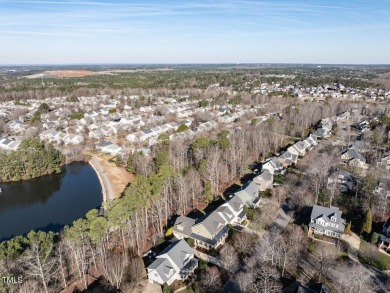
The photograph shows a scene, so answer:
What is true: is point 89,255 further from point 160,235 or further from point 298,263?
point 298,263

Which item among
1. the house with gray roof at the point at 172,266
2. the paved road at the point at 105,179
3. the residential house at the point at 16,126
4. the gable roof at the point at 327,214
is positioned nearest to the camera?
the house with gray roof at the point at 172,266

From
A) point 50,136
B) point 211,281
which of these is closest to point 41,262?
point 211,281

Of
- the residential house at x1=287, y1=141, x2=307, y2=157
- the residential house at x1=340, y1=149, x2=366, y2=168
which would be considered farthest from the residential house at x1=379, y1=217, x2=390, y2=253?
the residential house at x1=287, y1=141, x2=307, y2=157

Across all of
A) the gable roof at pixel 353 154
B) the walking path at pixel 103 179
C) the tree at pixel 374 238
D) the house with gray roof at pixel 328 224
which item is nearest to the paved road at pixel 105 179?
the walking path at pixel 103 179

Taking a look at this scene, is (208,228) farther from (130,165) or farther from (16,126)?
(16,126)

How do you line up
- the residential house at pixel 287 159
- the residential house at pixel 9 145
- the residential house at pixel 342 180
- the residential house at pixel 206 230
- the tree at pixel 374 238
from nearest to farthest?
the tree at pixel 374 238
the residential house at pixel 206 230
the residential house at pixel 342 180
the residential house at pixel 287 159
the residential house at pixel 9 145

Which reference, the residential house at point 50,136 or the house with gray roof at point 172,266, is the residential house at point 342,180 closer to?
the house with gray roof at point 172,266

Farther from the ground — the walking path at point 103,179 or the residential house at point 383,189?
the residential house at point 383,189
